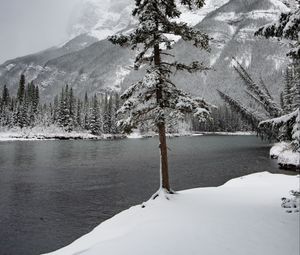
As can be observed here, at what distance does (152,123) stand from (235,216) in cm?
583

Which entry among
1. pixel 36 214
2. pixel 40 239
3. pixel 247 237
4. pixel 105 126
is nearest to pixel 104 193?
pixel 36 214

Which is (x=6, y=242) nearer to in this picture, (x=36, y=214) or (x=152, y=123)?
(x=36, y=214)

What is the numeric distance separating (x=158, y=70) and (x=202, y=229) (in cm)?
773

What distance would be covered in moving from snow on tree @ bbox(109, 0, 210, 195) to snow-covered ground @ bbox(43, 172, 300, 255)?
2.49 meters

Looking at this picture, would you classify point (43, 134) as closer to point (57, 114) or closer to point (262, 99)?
point (57, 114)

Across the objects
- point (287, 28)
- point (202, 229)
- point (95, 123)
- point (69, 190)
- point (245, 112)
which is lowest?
→ point (69, 190)

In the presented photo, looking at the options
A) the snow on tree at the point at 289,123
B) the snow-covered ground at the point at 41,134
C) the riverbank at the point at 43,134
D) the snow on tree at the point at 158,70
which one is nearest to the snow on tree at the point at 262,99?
the snow on tree at the point at 289,123

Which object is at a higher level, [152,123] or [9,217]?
[152,123]

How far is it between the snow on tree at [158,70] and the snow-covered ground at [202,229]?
249cm

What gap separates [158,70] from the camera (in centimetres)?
1460

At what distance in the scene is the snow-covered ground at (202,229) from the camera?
346 inches

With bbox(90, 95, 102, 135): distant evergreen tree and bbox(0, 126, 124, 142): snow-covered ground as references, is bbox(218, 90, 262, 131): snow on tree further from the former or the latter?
bbox(90, 95, 102, 135): distant evergreen tree

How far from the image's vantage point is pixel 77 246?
12023 millimetres

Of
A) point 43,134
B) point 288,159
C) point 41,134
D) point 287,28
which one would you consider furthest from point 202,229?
point 43,134
